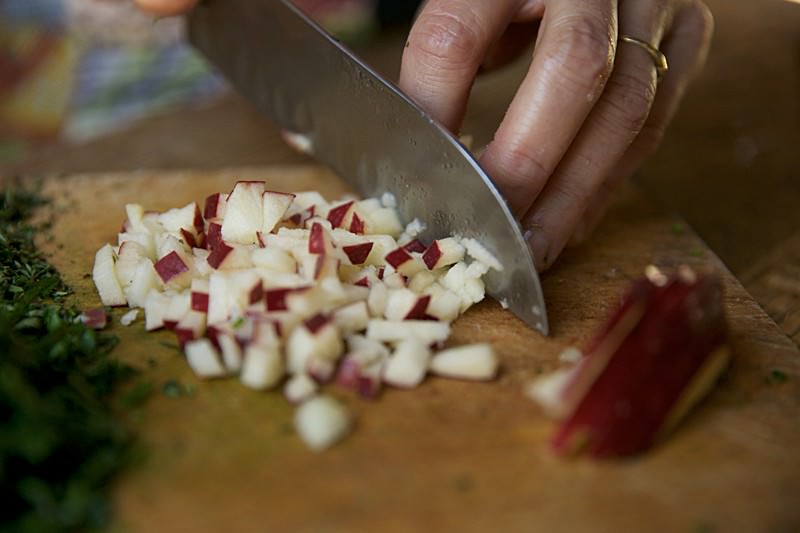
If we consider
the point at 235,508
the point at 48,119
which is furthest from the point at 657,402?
the point at 48,119

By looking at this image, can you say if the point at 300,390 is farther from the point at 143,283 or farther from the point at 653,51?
the point at 653,51

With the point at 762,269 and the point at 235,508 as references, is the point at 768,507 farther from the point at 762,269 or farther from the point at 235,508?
the point at 762,269

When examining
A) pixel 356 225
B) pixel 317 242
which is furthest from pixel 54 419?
pixel 356 225

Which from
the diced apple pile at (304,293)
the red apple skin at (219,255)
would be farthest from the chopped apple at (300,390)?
the red apple skin at (219,255)

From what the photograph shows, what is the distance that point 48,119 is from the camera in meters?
3.72

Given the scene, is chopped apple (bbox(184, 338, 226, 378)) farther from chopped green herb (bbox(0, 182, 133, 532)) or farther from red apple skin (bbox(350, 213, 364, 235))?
red apple skin (bbox(350, 213, 364, 235))

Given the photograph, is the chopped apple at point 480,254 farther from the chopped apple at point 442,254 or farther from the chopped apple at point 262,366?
the chopped apple at point 262,366

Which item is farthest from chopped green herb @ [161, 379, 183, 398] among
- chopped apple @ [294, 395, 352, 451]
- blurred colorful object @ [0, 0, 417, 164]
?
blurred colorful object @ [0, 0, 417, 164]

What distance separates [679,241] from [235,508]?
4.80ft

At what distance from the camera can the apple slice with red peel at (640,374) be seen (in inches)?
53.0

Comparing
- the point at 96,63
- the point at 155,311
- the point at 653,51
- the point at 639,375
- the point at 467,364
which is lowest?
the point at 96,63

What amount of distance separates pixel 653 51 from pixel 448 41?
55cm

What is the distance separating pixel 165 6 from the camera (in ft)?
7.89

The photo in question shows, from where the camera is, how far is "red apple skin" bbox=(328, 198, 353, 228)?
6.58 ft
